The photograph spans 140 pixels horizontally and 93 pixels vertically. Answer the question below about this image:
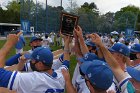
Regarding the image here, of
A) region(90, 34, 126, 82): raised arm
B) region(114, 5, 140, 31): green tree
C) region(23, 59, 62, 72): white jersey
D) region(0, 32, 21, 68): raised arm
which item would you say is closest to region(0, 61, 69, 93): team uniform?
region(0, 32, 21, 68): raised arm

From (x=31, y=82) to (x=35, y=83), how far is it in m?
0.05

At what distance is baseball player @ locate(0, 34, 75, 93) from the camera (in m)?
4.10

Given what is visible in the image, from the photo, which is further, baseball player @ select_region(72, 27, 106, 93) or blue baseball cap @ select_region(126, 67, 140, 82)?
baseball player @ select_region(72, 27, 106, 93)

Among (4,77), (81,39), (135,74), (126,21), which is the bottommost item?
(126,21)

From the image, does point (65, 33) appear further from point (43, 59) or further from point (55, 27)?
point (55, 27)

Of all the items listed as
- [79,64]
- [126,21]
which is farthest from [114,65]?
[126,21]

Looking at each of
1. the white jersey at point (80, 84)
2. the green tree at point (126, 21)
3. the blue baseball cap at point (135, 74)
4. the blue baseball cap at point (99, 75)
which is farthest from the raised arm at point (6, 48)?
the green tree at point (126, 21)

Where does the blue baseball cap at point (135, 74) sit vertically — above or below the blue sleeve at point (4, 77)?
above

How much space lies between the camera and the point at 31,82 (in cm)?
424

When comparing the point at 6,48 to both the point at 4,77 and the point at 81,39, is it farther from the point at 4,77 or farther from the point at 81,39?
the point at 81,39

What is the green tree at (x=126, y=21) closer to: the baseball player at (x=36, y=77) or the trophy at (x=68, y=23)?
the trophy at (x=68, y=23)

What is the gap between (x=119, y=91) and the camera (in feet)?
15.2

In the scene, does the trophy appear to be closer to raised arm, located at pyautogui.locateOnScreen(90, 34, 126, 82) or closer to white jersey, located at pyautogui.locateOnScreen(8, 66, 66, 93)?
raised arm, located at pyautogui.locateOnScreen(90, 34, 126, 82)

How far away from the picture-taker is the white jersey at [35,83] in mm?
4160
